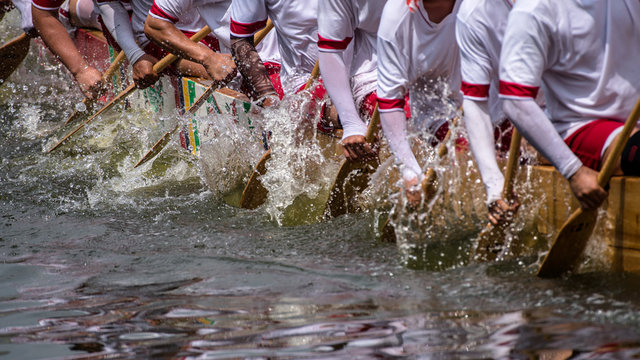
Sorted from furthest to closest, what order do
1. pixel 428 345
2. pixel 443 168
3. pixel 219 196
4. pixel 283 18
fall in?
pixel 219 196 → pixel 283 18 → pixel 443 168 → pixel 428 345

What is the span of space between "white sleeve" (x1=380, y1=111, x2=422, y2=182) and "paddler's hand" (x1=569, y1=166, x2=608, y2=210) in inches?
37.1

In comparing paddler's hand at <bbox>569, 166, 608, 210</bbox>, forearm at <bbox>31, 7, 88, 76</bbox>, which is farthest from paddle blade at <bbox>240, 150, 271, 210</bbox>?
forearm at <bbox>31, 7, 88, 76</bbox>

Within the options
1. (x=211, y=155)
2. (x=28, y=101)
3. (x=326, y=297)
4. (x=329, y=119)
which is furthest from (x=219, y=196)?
(x=28, y=101)

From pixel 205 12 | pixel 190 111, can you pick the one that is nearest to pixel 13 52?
pixel 190 111

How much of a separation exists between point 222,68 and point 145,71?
3.51 feet

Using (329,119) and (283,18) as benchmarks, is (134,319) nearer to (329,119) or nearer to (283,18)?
(329,119)

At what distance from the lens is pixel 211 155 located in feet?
19.4

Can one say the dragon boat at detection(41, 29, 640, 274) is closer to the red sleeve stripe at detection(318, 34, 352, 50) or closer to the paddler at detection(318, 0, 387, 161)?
the paddler at detection(318, 0, 387, 161)

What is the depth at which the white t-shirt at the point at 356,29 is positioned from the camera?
4.44m

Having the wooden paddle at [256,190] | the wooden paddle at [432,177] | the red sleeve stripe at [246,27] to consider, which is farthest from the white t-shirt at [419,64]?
the red sleeve stripe at [246,27]

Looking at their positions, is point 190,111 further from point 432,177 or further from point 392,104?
point 432,177

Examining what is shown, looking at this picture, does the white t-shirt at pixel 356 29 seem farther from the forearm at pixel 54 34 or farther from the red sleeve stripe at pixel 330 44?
the forearm at pixel 54 34

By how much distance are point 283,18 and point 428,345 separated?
2.91 metres

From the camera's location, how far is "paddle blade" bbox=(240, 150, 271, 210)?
528 cm
